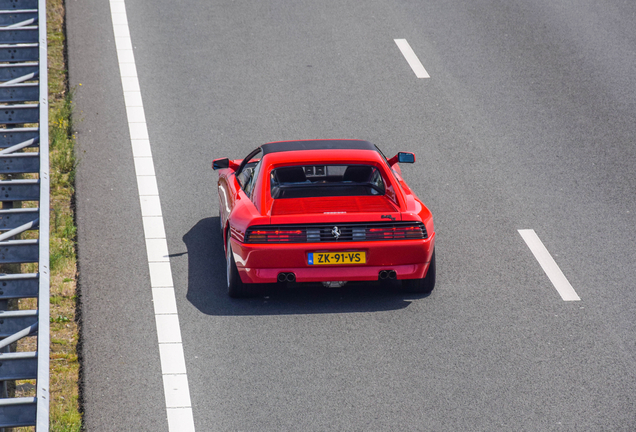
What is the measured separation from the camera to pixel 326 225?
8.26m

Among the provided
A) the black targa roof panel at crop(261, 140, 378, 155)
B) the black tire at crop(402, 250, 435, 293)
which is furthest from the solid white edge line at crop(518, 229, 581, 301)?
the black targa roof panel at crop(261, 140, 378, 155)

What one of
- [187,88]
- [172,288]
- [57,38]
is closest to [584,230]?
[172,288]

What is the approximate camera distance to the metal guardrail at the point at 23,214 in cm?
602

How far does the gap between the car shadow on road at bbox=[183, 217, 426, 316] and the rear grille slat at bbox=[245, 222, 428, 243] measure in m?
0.57

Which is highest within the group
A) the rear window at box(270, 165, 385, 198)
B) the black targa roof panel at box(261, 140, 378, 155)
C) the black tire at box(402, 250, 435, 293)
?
the black targa roof panel at box(261, 140, 378, 155)

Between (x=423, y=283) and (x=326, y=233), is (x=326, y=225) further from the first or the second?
(x=423, y=283)

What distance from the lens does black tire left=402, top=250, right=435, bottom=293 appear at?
29.0ft

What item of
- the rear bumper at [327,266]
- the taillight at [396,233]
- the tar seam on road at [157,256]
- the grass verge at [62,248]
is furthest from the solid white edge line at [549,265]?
the grass verge at [62,248]

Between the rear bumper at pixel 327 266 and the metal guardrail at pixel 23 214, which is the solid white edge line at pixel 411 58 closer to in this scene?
the metal guardrail at pixel 23 214

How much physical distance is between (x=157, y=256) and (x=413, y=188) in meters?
3.69

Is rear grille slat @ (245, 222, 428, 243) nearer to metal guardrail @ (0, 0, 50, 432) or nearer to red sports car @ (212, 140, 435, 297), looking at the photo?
red sports car @ (212, 140, 435, 297)

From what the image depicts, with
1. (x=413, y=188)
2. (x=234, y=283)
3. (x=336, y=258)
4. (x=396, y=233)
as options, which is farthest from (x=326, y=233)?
(x=413, y=188)

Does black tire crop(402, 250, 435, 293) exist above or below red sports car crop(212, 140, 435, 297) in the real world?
below

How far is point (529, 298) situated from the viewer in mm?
9023
